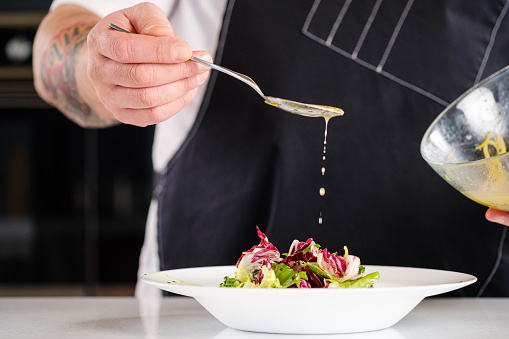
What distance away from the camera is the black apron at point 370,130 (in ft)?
3.80

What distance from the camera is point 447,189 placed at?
1149mm

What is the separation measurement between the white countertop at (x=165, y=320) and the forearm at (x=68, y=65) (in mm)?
409

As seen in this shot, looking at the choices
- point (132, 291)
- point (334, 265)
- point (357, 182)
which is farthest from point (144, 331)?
point (132, 291)

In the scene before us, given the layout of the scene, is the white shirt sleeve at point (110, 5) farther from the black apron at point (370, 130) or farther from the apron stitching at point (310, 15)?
the apron stitching at point (310, 15)

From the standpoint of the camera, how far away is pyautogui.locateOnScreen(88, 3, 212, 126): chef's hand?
2.56 ft

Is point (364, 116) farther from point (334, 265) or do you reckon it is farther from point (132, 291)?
point (132, 291)

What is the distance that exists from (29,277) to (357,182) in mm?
1865

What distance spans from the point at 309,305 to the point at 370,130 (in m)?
0.61

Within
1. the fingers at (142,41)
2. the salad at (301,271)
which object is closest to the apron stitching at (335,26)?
the fingers at (142,41)

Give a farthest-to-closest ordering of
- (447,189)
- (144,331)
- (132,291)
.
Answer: (132,291) → (447,189) → (144,331)

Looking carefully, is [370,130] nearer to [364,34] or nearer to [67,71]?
Answer: [364,34]

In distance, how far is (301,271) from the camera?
2.37 ft

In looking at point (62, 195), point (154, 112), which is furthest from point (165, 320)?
point (62, 195)

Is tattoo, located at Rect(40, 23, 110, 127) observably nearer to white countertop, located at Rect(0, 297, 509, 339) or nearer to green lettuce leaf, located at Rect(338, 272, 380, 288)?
white countertop, located at Rect(0, 297, 509, 339)
